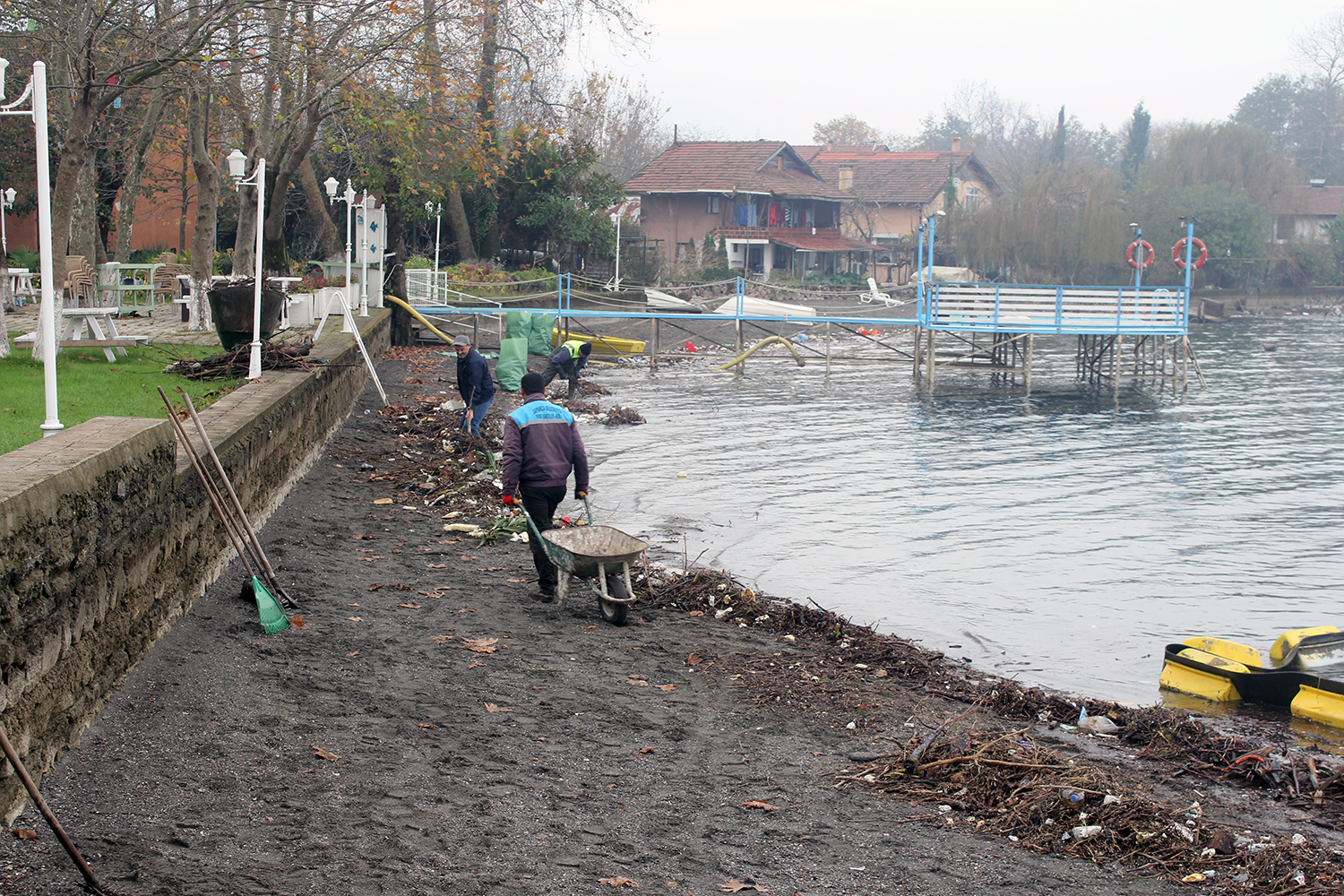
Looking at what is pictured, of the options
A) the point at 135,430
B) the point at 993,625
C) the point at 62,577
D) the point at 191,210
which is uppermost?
the point at 191,210

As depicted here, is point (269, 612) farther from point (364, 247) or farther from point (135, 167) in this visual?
point (135, 167)

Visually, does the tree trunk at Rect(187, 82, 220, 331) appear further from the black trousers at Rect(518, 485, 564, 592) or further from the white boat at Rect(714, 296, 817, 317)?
the white boat at Rect(714, 296, 817, 317)

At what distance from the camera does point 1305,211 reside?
79500mm

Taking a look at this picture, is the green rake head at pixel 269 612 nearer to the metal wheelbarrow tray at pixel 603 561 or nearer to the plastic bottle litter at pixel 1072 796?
the metal wheelbarrow tray at pixel 603 561

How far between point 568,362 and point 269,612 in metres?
15.5

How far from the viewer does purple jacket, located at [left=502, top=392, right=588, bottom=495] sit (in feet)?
28.7

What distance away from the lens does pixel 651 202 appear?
63125mm

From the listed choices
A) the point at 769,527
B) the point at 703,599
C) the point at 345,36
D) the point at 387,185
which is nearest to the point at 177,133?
the point at 387,185

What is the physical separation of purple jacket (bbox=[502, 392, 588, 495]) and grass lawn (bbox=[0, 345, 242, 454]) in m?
2.71

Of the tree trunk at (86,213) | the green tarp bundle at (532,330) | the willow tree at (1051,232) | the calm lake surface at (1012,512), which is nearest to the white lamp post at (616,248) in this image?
the calm lake surface at (1012,512)

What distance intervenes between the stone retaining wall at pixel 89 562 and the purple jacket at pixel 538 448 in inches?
78.6

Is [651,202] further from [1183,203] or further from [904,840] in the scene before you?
[904,840]

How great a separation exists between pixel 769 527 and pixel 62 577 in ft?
29.3

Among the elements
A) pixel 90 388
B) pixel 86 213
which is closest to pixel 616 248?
pixel 86 213
